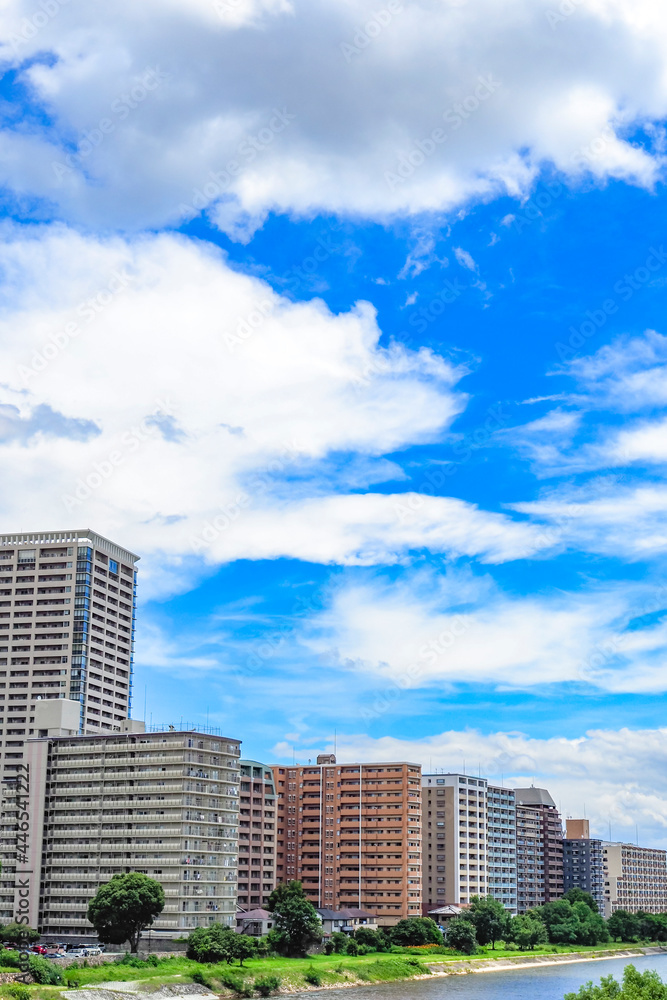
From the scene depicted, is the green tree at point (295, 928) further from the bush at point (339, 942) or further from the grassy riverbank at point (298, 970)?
the bush at point (339, 942)

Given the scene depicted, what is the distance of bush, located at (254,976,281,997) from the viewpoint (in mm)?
98625

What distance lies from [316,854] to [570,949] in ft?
135

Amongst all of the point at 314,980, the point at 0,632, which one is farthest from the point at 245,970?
the point at 0,632

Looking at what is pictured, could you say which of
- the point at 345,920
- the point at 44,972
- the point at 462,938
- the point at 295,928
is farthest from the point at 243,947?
the point at 462,938

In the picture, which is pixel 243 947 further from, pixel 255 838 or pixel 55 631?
pixel 55 631

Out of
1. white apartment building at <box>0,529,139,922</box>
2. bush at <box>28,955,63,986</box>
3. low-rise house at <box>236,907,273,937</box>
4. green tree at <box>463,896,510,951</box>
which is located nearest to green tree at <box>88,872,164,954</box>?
bush at <box>28,955,63,986</box>

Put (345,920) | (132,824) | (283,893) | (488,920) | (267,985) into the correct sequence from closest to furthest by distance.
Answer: (267,985) < (132,824) < (283,893) < (345,920) < (488,920)

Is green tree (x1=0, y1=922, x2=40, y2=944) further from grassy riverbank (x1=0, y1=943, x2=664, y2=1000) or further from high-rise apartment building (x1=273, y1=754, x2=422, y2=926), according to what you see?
high-rise apartment building (x1=273, y1=754, x2=422, y2=926)

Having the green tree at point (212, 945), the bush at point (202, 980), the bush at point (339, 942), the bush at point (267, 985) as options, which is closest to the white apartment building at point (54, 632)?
the bush at point (339, 942)

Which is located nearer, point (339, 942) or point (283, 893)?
point (339, 942)

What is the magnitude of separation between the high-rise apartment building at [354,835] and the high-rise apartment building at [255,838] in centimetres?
1265

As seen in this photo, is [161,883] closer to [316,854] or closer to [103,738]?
[103,738]

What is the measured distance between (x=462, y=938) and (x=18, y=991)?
3040 inches

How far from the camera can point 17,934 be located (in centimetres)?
10756
